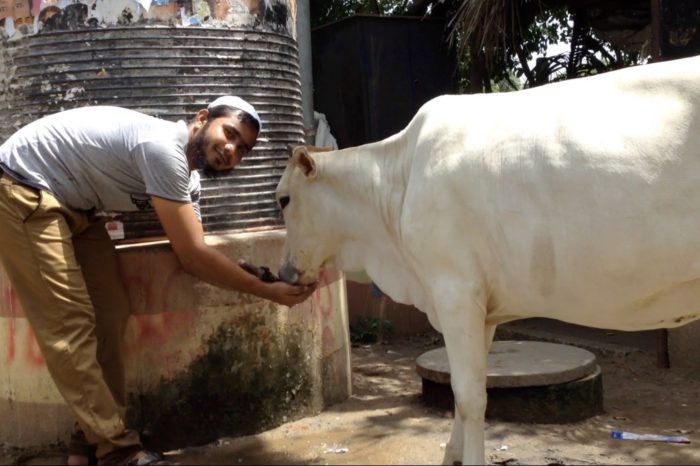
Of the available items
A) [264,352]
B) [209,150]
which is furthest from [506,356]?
[209,150]

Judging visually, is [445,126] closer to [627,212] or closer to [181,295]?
[627,212]

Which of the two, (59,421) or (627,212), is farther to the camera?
(59,421)

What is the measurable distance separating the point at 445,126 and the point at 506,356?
2.14 metres

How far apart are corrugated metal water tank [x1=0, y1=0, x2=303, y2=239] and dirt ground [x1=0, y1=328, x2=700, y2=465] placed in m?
1.22

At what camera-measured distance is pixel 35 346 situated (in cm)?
453

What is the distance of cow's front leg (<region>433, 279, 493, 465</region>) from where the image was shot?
3.69m

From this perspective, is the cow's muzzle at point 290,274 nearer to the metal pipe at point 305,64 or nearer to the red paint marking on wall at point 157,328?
the red paint marking on wall at point 157,328

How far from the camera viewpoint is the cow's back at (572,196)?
333 centimetres

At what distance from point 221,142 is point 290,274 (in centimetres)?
76

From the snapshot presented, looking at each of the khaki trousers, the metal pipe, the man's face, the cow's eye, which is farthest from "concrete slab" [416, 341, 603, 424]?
the metal pipe

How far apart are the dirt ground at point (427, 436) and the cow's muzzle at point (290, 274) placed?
0.91 metres

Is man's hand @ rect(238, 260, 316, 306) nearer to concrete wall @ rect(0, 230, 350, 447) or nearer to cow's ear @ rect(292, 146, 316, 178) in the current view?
concrete wall @ rect(0, 230, 350, 447)

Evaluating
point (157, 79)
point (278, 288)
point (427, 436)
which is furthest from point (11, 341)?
point (427, 436)

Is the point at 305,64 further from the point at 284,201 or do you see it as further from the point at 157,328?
the point at 157,328
